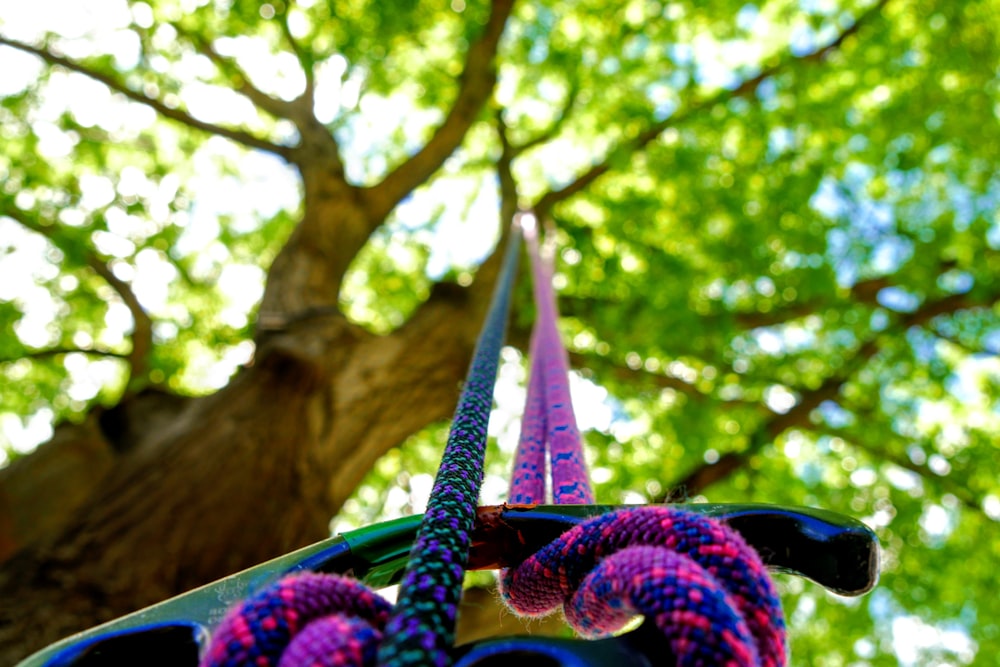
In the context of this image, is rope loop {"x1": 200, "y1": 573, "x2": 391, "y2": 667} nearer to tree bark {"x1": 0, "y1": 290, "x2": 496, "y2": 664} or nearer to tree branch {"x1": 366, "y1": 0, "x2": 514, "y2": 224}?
tree bark {"x1": 0, "y1": 290, "x2": 496, "y2": 664}

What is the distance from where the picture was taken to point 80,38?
5508mm

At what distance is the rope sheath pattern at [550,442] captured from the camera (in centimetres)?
91

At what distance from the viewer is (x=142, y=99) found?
4664 millimetres

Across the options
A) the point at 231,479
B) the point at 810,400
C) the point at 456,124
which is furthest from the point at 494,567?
the point at 456,124

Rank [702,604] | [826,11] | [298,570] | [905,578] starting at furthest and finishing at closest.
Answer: [826,11], [905,578], [298,570], [702,604]

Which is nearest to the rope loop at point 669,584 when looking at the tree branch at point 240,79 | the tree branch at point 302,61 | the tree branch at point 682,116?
the tree branch at point 682,116

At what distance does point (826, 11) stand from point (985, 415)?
3976mm

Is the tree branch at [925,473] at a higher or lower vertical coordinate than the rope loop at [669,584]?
lower

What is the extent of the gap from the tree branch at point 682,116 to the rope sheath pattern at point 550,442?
3945 mm

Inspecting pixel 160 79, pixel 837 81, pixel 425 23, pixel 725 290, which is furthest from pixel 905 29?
pixel 160 79

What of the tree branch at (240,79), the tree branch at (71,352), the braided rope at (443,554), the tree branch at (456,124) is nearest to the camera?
the braided rope at (443,554)

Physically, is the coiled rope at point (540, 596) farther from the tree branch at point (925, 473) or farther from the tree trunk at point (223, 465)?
the tree branch at point (925, 473)

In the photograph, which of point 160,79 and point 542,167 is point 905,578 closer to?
point 542,167

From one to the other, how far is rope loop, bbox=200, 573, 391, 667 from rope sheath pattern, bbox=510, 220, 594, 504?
14.6 inches
